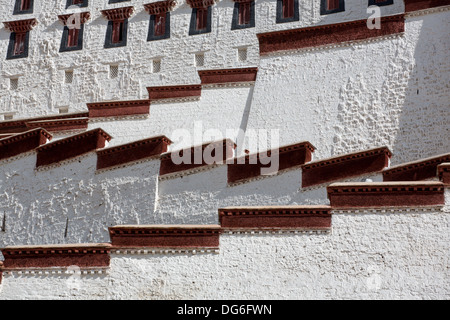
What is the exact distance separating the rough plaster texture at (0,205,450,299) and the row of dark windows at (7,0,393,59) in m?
10.4

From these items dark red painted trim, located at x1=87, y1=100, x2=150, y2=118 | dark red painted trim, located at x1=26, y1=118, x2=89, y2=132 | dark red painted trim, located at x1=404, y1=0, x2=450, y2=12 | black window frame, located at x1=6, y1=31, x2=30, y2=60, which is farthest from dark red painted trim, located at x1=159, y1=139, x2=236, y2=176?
black window frame, located at x1=6, y1=31, x2=30, y2=60

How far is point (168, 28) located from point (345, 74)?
7.53 metres

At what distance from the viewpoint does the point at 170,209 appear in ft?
42.1

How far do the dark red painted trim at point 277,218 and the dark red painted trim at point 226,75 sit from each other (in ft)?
20.9

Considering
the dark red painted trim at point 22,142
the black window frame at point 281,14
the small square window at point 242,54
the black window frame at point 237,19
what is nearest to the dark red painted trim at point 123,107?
the dark red painted trim at point 22,142

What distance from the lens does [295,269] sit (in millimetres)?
9719

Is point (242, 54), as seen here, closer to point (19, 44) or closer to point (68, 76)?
point (68, 76)

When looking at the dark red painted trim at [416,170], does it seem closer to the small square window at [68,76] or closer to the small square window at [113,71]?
the small square window at [113,71]

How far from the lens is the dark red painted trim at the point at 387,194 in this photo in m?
9.65

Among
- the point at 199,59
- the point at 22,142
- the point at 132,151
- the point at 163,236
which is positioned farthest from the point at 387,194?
the point at 199,59

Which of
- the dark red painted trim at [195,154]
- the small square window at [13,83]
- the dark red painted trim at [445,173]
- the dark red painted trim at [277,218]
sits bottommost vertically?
the dark red painted trim at [277,218]

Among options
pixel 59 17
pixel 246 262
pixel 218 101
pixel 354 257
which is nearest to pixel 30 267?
pixel 246 262
